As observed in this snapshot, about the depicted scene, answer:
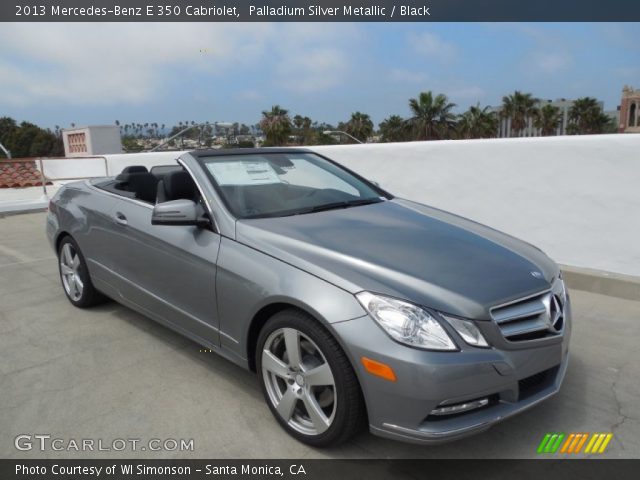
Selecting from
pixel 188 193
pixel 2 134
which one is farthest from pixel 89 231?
pixel 2 134

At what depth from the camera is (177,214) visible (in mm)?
2998

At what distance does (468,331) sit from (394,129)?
6484 centimetres

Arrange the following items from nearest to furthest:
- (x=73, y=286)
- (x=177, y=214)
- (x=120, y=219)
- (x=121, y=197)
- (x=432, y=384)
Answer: (x=432, y=384) < (x=177, y=214) < (x=120, y=219) < (x=121, y=197) < (x=73, y=286)

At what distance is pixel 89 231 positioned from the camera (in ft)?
13.7

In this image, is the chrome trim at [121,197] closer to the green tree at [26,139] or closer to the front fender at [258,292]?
the front fender at [258,292]

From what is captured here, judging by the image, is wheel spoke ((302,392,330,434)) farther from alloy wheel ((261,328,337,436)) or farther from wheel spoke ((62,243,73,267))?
wheel spoke ((62,243,73,267))

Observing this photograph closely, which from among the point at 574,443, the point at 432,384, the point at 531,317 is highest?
the point at 531,317

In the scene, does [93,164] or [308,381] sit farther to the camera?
[93,164]

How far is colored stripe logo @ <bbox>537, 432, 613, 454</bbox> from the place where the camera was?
2.52 meters

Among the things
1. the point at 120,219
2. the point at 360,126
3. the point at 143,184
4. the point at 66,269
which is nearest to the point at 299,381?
the point at 120,219

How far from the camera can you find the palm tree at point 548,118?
218 ft

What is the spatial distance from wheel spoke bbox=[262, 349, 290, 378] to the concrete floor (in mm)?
338

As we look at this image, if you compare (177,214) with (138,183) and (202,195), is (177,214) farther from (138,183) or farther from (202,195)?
(138,183)

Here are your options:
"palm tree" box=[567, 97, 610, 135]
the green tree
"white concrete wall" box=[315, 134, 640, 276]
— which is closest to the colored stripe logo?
"white concrete wall" box=[315, 134, 640, 276]
